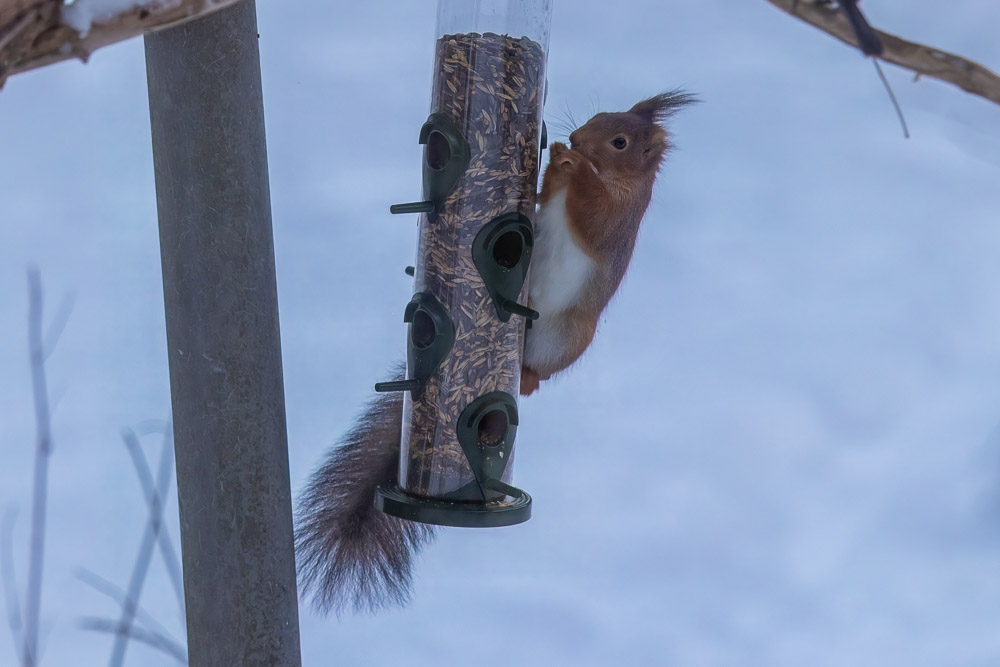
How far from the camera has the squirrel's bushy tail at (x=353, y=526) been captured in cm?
179

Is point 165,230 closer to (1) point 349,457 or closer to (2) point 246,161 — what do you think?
(2) point 246,161

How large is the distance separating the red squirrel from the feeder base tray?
0.24 meters

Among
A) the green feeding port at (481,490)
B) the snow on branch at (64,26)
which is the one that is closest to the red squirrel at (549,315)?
the green feeding port at (481,490)

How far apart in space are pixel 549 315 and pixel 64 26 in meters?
1.18

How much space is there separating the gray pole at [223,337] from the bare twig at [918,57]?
3.94 ft

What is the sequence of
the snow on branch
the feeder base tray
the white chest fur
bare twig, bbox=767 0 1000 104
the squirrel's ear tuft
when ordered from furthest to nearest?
the squirrel's ear tuft
the white chest fur
the feeder base tray
the snow on branch
bare twig, bbox=767 0 1000 104

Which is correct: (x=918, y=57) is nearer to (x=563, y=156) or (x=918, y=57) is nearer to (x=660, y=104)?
(x=563, y=156)

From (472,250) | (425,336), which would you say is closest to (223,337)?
(425,336)

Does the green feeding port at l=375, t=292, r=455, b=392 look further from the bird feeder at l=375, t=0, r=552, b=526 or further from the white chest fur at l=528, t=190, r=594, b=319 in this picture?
the white chest fur at l=528, t=190, r=594, b=319

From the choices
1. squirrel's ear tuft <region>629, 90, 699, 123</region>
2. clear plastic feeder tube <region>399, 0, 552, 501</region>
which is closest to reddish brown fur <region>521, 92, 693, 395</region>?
squirrel's ear tuft <region>629, 90, 699, 123</region>

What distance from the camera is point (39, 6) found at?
0.64m

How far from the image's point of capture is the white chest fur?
170 cm

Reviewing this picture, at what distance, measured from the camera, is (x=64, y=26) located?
2.15ft

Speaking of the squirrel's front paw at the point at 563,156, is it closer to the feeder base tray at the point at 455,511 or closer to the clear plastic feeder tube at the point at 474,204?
the clear plastic feeder tube at the point at 474,204
